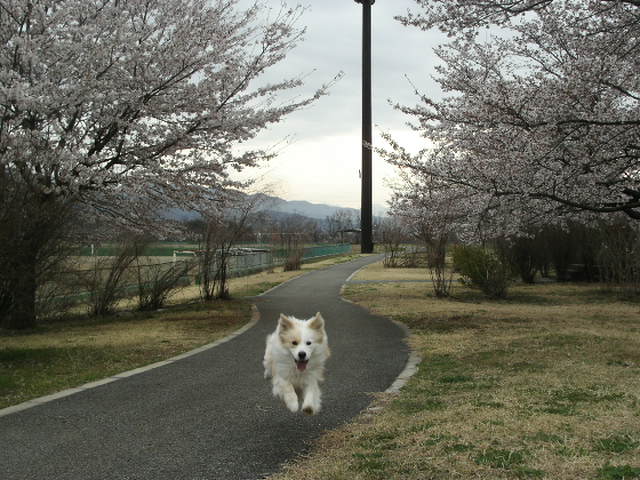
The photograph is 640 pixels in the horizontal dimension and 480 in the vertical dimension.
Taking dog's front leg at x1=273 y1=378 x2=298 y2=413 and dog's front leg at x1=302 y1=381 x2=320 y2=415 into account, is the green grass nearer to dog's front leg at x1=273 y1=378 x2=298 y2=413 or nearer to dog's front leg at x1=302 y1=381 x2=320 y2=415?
dog's front leg at x1=273 y1=378 x2=298 y2=413

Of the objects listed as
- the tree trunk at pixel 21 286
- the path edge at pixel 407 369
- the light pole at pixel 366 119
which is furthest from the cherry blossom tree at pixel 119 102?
the light pole at pixel 366 119

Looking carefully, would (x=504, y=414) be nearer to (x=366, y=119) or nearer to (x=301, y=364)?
(x=301, y=364)

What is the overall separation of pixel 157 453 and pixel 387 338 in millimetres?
7493

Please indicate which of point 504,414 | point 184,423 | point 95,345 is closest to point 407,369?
point 504,414

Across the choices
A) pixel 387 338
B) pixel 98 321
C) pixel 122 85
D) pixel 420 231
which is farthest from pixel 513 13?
pixel 420 231

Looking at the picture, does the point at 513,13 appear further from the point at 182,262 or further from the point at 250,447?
the point at 182,262

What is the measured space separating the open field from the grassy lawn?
4.20 metres

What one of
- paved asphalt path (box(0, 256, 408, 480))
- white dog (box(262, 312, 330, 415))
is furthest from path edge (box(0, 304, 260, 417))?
white dog (box(262, 312, 330, 415))

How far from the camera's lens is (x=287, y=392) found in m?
5.51

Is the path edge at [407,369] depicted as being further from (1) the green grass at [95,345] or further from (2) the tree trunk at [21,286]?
(2) the tree trunk at [21,286]

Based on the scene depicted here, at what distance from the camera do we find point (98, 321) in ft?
52.3

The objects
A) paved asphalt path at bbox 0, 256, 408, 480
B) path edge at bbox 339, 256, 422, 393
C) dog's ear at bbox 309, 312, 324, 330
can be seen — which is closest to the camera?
paved asphalt path at bbox 0, 256, 408, 480

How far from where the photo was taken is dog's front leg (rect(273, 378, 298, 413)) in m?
5.38

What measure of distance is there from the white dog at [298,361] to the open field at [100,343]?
365cm
